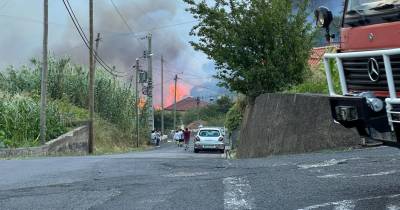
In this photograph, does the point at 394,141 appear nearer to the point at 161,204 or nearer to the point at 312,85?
the point at 161,204

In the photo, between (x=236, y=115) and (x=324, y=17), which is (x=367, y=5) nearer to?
(x=324, y=17)

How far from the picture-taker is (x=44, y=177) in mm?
10703

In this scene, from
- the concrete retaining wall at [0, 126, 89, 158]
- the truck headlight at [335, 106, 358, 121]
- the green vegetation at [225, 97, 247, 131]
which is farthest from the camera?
the green vegetation at [225, 97, 247, 131]

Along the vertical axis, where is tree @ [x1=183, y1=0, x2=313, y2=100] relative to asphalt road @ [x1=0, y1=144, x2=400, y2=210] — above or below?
above

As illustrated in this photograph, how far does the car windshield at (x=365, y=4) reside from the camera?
258 inches

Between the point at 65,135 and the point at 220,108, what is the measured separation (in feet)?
232

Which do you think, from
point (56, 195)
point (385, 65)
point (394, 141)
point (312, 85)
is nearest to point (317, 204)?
point (394, 141)

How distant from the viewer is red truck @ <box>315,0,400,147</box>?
643 cm

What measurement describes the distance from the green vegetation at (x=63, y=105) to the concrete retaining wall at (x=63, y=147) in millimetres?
750

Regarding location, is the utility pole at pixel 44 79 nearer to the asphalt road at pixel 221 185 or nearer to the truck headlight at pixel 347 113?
the asphalt road at pixel 221 185

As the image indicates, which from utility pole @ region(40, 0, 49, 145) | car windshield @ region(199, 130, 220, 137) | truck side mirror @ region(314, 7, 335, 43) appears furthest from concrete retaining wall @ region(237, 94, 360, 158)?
car windshield @ region(199, 130, 220, 137)

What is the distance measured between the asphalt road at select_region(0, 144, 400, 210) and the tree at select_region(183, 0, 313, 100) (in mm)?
7712

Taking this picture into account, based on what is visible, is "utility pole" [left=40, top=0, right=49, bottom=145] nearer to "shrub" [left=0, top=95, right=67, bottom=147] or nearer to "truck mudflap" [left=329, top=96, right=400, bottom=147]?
"shrub" [left=0, top=95, right=67, bottom=147]

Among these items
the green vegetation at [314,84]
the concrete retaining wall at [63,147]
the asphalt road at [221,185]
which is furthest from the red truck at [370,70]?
the concrete retaining wall at [63,147]
